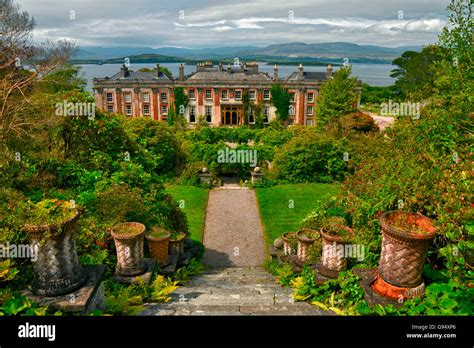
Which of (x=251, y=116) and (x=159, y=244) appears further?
(x=251, y=116)

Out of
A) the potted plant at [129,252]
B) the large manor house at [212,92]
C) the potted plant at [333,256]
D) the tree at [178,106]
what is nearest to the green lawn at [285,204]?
the potted plant at [333,256]

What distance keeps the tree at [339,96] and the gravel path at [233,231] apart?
18000 mm

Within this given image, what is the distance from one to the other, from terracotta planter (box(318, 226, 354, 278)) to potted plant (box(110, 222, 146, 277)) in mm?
3940

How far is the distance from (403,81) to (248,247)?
2223 inches

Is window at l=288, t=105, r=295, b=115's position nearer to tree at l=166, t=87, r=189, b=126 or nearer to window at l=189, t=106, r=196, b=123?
window at l=189, t=106, r=196, b=123

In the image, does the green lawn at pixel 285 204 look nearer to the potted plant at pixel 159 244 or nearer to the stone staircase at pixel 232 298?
the stone staircase at pixel 232 298

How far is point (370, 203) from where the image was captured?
287 inches

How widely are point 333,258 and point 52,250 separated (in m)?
5.26

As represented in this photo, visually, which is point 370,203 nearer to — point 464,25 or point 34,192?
point 464,25

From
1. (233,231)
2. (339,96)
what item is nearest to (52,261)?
(233,231)

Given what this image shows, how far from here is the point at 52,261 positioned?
5.09 metres

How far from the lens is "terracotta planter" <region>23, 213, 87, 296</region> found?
497cm

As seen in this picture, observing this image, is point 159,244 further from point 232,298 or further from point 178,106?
point 178,106
